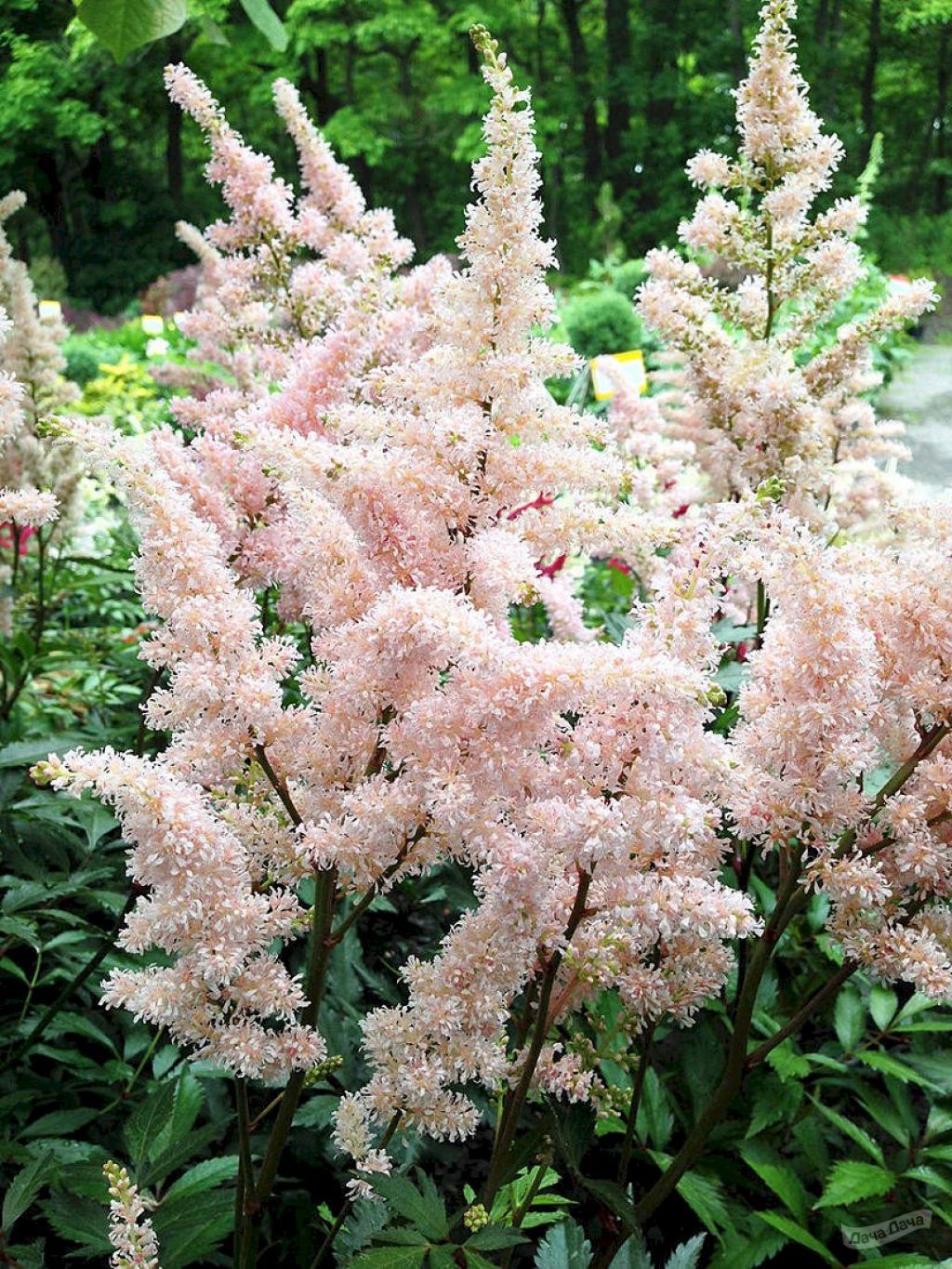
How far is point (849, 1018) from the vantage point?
4.06 ft

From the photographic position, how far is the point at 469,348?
76cm

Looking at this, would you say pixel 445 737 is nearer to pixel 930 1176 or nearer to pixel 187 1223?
pixel 187 1223

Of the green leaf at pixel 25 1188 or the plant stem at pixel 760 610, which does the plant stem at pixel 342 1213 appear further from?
→ the plant stem at pixel 760 610

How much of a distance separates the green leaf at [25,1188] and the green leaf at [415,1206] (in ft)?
0.88

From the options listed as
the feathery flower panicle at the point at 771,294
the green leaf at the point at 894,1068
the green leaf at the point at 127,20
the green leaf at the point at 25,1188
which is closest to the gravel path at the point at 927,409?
the feathery flower panicle at the point at 771,294

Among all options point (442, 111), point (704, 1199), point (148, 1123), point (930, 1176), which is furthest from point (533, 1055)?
point (442, 111)

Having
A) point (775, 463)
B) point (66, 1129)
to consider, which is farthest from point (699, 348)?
point (66, 1129)

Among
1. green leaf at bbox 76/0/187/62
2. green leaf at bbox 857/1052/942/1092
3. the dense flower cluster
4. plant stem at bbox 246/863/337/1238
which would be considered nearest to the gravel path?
green leaf at bbox 857/1052/942/1092

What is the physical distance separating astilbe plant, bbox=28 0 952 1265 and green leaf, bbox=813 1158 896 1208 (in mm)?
315

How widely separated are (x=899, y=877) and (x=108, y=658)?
4.98 feet

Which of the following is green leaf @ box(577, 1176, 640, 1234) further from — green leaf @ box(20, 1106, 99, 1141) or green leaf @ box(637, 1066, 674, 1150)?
green leaf @ box(20, 1106, 99, 1141)

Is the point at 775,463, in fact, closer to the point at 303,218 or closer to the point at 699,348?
the point at 699,348

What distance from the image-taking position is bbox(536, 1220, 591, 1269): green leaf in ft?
2.76

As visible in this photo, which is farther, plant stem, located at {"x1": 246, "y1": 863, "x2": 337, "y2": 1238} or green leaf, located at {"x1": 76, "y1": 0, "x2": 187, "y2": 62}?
green leaf, located at {"x1": 76, "y1": 0, "x2": 187, "y2": 62}
